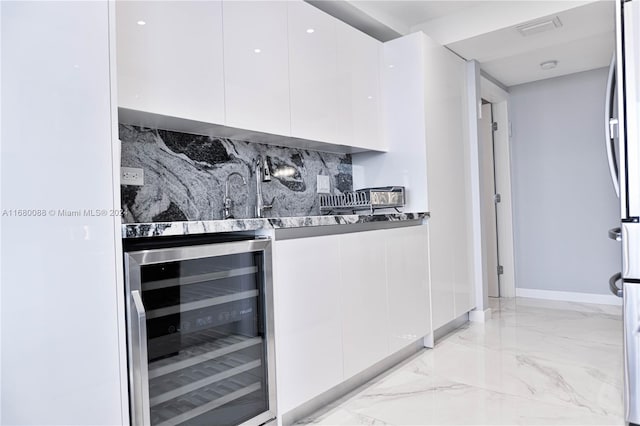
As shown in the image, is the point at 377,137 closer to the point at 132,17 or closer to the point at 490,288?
the point at 132,17

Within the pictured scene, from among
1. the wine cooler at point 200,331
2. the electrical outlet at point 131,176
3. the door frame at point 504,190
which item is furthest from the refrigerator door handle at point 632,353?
the door frame at point 504,190

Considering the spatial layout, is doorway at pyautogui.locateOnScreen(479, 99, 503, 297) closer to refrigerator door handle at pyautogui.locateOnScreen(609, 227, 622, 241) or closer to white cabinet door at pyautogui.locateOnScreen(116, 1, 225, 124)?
refrigerator door handle at pyautogui.locateOnScreen(609, 227, 622, 241)

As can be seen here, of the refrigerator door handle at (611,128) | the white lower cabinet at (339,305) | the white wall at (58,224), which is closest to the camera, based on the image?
the white wall at (58,224)

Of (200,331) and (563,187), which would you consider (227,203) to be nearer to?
(200,331)

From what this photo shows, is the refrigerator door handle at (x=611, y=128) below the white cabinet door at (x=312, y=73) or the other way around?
below

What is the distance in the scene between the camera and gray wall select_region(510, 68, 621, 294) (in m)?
3.92

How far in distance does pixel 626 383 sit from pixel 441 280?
51.3 inches

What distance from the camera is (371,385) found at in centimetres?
220

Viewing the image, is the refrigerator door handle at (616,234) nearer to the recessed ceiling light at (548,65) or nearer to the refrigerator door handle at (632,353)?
the refrigerator door handle at (632,353)

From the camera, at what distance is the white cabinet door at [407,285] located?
2.35m

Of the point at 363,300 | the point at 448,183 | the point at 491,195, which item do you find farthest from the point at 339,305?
the point at 491,195

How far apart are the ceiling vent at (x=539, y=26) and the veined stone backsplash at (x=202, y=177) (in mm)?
1649

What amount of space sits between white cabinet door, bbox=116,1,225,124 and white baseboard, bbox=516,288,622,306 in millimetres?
3761

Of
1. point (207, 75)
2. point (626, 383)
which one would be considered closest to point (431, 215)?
point (626, 383)
